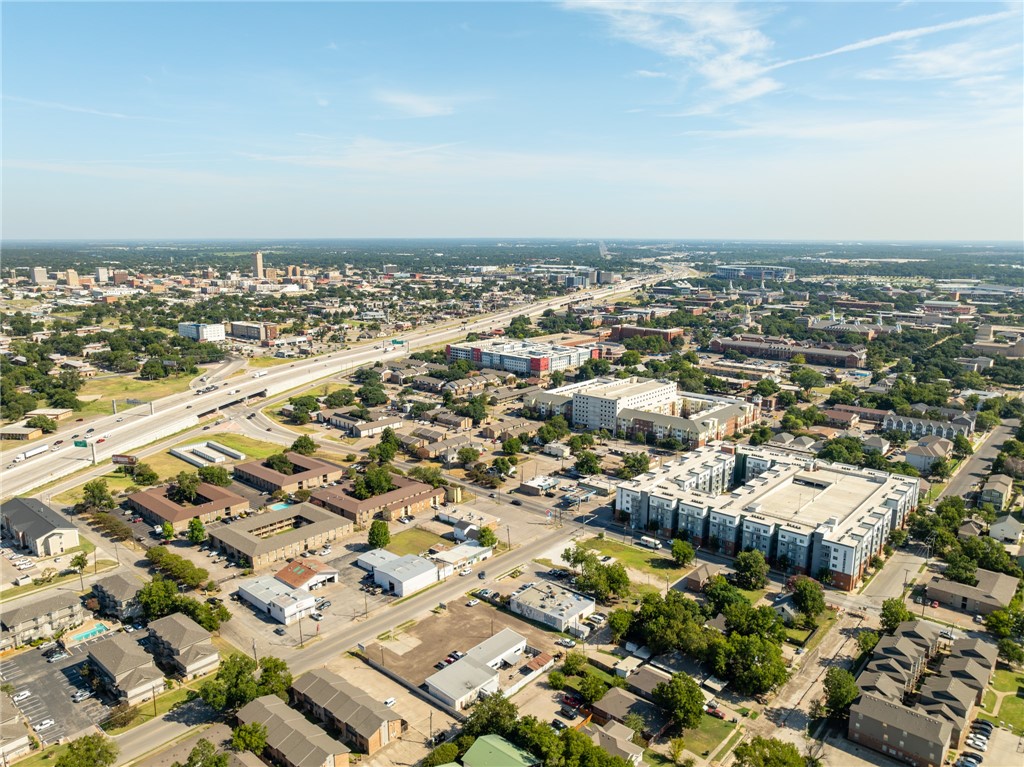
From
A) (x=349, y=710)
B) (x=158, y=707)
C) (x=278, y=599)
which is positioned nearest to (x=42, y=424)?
(x=278, y=599)

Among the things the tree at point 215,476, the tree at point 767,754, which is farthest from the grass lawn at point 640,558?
the tree at point 215,476

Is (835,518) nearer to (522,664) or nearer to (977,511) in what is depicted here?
(977,511)

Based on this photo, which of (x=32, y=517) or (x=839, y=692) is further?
(x=32, y=517)

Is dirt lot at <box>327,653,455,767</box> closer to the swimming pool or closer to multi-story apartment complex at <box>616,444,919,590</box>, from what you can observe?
the swimming pool

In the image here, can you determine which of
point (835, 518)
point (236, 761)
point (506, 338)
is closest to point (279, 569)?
point (236, 761)

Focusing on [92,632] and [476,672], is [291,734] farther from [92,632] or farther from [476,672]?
[92,632]
